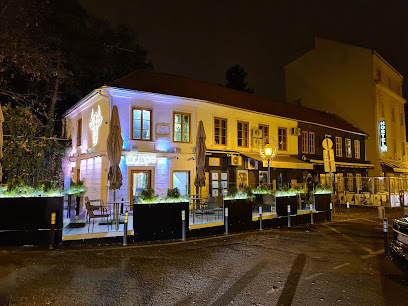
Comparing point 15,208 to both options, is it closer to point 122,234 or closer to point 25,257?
point 25,257

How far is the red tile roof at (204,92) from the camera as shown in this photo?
15.5m

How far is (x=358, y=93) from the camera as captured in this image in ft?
94.6

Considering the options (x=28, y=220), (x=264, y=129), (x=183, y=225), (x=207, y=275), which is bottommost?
(x=207, y=275)

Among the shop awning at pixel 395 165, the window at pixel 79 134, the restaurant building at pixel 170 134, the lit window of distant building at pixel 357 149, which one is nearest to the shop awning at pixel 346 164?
the lit window of distant building at pixel 357 149

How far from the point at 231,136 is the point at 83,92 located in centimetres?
1365

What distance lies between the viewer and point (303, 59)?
3225cm

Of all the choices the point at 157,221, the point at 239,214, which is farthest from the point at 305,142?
the point at 157,221

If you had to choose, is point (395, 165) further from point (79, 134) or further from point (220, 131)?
point (79, 134)

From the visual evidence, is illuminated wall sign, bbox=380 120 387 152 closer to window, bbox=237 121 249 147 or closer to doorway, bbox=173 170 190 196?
window, bbox=237 121 249 147

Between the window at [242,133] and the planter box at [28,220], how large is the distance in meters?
12.1

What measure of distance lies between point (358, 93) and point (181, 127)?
21.0 meters

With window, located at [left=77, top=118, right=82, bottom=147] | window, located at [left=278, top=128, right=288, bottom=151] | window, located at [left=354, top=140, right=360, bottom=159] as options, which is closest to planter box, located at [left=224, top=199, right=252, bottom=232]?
window, located at [left=278, top=128, right=288, bottom=151]

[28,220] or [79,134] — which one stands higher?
[79,134]

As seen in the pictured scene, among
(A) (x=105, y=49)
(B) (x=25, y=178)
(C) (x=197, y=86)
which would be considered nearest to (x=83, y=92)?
(A) (x=105, y=49)
